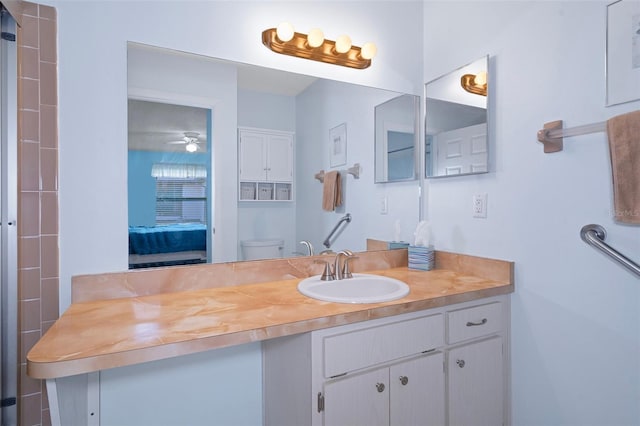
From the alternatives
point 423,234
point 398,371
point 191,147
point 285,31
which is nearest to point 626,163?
point 423,234

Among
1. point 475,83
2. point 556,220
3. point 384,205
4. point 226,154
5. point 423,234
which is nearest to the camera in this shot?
point 556,220

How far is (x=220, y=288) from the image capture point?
1428 millimetres

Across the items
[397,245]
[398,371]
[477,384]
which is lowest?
[477,384]

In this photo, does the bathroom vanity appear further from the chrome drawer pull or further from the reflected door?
the reflected door

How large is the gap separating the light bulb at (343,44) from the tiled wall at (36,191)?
3.63ft

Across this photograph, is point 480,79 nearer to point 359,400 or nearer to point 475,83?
point 475,83

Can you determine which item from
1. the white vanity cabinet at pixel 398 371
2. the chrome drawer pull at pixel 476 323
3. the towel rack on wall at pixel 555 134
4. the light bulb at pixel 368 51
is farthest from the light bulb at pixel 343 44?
the chrome drawer pull at pixel 476 323

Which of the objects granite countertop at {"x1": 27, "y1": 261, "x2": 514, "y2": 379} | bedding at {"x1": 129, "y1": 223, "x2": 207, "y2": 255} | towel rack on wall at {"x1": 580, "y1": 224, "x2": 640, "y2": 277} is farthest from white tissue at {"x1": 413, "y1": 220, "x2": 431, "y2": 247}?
bedding at {"x1": 129, "y1": 223, "x2": 207, "y2": 255}

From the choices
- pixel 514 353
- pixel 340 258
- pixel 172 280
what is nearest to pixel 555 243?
pixel 514 353

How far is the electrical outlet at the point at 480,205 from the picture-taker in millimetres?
1668

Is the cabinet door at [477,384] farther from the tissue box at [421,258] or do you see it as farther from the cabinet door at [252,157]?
the cabinet door at [252,157]

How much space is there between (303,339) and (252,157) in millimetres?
823

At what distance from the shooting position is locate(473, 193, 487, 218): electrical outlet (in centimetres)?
167

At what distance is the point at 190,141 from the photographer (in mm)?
1403
